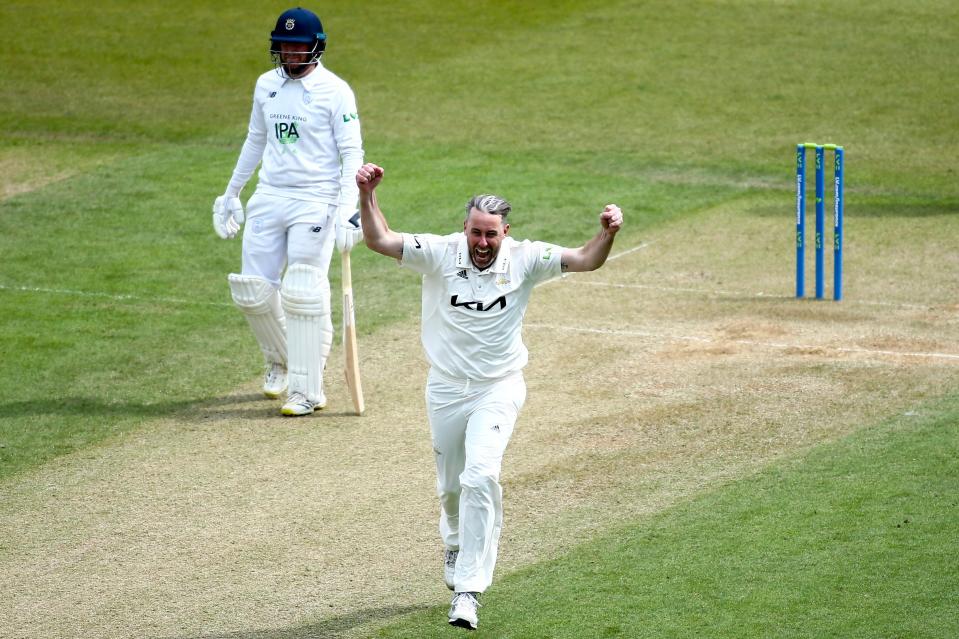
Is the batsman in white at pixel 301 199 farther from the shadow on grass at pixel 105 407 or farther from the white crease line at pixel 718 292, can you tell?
the white crease line at pixel 718 292

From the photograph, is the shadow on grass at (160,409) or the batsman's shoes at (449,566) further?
the shadow on grass at (160,409)

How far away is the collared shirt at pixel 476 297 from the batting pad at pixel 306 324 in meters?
3.13

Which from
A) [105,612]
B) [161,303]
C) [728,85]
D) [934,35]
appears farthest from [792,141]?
[105,612]

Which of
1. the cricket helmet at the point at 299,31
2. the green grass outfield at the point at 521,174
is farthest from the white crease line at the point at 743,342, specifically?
the cricket helmet at the point at 299,31

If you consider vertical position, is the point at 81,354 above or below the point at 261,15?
below

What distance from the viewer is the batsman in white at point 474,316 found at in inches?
283

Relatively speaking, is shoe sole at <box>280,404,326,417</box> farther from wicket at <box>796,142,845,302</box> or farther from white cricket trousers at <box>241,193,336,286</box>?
wicket at <box>796,142,845,302</box>

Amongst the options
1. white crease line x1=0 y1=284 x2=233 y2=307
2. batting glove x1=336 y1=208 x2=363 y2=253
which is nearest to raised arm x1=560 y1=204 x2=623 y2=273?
batting glove x1=336 y1=208 x2=363 y2=253

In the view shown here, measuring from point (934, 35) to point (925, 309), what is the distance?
1228cm

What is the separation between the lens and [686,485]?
896 centimetres

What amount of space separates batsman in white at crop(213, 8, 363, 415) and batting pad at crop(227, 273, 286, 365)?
10mm

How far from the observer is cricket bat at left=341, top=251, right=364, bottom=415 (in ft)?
34.2

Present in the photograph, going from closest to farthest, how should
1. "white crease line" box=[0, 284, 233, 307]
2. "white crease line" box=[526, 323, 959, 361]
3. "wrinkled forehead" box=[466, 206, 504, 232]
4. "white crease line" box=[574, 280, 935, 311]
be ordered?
1. "wrinkled forehead" box=[466, 206, 504, 232]
2. "white crease line" box=[526, 323, 959, 361]
3. "white crease line" box=[574, 280, 935, 311]
4. "white crease line" box=[0, 284, 233, 307]

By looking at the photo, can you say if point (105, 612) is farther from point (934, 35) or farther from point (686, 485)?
point (934, 35)
